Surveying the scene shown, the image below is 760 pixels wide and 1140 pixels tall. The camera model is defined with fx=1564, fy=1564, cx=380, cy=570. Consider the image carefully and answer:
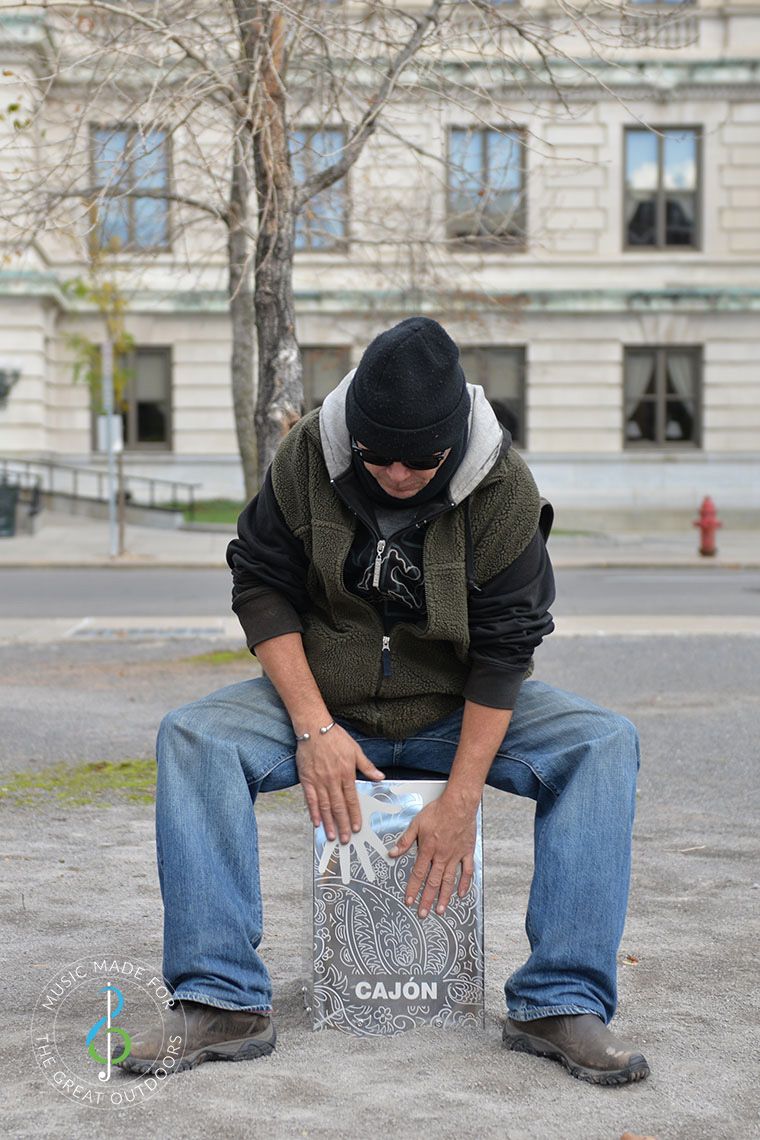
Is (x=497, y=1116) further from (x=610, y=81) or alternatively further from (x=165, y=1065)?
(x=610, y=81)

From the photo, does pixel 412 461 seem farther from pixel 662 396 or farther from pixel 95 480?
pixel 662 396

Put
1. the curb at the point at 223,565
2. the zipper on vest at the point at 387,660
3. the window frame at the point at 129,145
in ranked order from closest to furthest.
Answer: the zipper on vest at the point at 387,660, the window frame at the point at 129,145, the curb at the point at 223,565

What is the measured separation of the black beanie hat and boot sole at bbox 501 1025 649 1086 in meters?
1.34

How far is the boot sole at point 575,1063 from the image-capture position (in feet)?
10.9

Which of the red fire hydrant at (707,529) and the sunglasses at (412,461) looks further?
the red fire hydrant at (707,529)

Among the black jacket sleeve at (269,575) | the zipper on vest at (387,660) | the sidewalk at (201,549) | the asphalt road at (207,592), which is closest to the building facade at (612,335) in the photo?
the sidewalk at (201,549)

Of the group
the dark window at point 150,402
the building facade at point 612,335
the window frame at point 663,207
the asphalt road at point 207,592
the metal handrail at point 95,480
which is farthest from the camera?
the dark window at point 150,402

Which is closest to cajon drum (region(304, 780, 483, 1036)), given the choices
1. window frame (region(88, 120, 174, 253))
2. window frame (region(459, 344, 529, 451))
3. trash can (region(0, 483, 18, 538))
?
window frame (region(88, 120, 174, 253))

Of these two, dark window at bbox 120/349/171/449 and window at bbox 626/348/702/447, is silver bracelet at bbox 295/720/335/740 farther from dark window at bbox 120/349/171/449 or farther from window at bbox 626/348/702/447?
window at bbox 626/348/702/447

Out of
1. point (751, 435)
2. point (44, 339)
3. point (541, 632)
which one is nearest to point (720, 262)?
point (751, 435)

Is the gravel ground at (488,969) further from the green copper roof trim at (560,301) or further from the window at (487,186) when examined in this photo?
the green copper roof trim at (560,301)

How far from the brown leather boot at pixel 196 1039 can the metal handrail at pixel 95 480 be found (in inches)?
1110

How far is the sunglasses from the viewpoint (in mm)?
3523

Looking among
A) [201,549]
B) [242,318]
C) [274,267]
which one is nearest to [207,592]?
[242,318]
